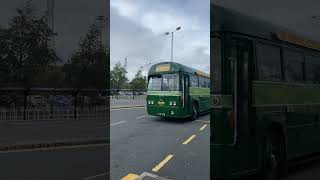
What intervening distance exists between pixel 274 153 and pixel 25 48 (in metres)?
20.6

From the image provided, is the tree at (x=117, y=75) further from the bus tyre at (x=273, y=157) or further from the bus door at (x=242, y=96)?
the bus tyre at (x=273, y=157)

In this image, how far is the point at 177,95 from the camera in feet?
31.3

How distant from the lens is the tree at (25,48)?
25.6 metres

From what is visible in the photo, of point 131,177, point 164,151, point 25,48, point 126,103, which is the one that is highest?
point 25,48

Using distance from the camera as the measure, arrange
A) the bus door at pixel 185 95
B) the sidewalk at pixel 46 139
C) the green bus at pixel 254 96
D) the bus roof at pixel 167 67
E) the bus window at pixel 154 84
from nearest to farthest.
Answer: the bus roof at pixel 167 67, the green bus at pixel 254 96, the bus window at pixel 154 84, the bus door at pixel 185 95, the sidewalk at pixel 46 139

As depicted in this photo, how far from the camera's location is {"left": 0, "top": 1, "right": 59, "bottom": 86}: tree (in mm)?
25594

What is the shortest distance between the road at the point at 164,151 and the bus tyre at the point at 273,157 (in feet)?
3.60

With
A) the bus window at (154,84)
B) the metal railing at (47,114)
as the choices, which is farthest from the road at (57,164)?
the metal railing at (47,114)

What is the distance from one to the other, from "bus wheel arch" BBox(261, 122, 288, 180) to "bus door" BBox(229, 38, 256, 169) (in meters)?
0.59

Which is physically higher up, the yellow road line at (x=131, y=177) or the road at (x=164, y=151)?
the road at (x=164, y=151)

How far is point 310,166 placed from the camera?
10.3 meters

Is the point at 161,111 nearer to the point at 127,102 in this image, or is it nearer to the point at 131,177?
the point at 127,102

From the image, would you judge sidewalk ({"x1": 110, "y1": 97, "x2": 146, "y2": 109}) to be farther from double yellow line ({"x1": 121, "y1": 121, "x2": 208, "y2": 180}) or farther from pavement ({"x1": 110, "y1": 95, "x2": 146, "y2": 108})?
double yellow line ({"x1": 121, "y1": 121, "x2": 208, "y2": 180})

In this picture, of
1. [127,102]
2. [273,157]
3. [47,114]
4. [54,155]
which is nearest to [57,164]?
[54,155]
